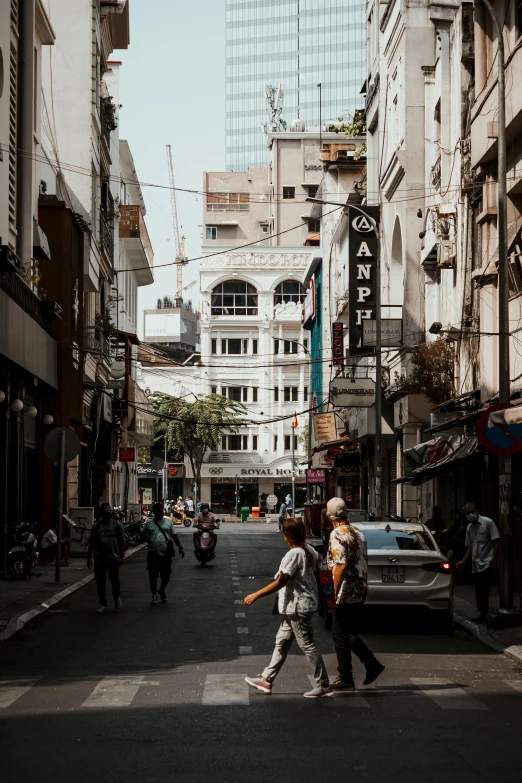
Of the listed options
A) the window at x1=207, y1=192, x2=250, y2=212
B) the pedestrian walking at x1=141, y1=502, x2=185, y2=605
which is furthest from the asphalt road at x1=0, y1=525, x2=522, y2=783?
the window at x1=207, y1=192, x2=250, y2=212

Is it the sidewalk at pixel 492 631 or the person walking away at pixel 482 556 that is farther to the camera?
the person walking away at pixel 482 556

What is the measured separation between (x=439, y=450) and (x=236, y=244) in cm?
8434

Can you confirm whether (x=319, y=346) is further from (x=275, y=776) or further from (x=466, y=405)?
(x=275, y=776)

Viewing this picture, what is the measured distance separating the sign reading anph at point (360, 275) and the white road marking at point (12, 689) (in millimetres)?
28076


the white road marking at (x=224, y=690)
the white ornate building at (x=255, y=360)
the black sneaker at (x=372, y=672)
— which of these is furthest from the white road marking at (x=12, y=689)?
the white ornate building at (x=255, y=360)

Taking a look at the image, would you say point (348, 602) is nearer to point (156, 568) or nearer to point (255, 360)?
point (156, 568)

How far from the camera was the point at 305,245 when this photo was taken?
98.9 metres

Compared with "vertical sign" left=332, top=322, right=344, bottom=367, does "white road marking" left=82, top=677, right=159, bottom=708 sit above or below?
below

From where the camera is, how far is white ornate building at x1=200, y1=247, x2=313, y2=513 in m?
95.4

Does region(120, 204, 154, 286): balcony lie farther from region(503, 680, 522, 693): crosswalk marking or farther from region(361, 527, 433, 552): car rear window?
region(503, 680, 522, 693): crosswalk marking

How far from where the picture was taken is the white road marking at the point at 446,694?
35.0ft

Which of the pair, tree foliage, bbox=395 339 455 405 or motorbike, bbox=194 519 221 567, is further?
motorbike, bbox=194 519 221 567

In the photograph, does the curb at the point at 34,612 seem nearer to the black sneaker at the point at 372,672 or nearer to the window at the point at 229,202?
the black sneaker at the point at 372,672

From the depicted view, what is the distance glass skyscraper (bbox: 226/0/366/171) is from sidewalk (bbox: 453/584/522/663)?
159028 mm
